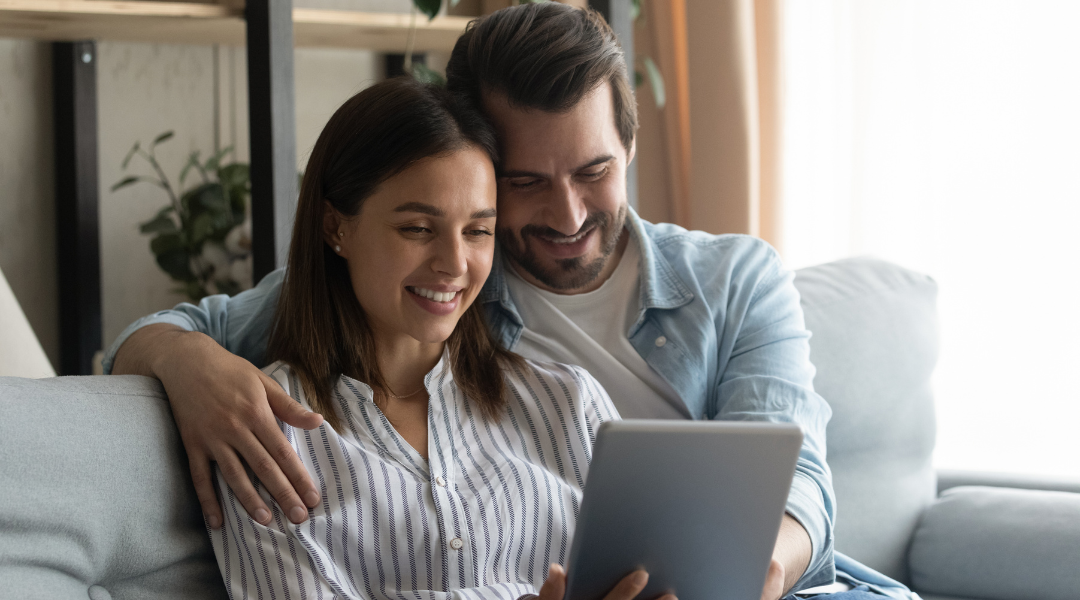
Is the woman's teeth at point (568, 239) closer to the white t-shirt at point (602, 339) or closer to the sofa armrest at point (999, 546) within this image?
the white t-shirt at point (602, 339)

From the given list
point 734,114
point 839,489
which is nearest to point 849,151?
point 734,114

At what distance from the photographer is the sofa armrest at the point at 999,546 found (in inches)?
57.1

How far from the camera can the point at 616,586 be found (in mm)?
873

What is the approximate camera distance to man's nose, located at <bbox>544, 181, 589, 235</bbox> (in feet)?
4.31

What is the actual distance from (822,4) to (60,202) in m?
1.86

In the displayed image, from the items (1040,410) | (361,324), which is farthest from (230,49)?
(1040,410)

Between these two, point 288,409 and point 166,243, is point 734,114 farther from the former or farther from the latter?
point 288,409

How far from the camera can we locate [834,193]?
7.49 ft

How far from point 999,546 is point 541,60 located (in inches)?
41.1

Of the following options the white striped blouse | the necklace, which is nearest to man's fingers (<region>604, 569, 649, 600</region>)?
the white striped blouse

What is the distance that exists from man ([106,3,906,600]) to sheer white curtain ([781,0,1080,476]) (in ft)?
2.27

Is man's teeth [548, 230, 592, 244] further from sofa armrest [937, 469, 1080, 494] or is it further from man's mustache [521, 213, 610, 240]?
sofa armrest [937, 469, 1080, 494]

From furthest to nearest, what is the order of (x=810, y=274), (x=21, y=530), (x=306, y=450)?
(x=810, y=274) → (x=306, y=450) → (x=21, y=530)

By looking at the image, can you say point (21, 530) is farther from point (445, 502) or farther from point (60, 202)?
point (60, 202)
